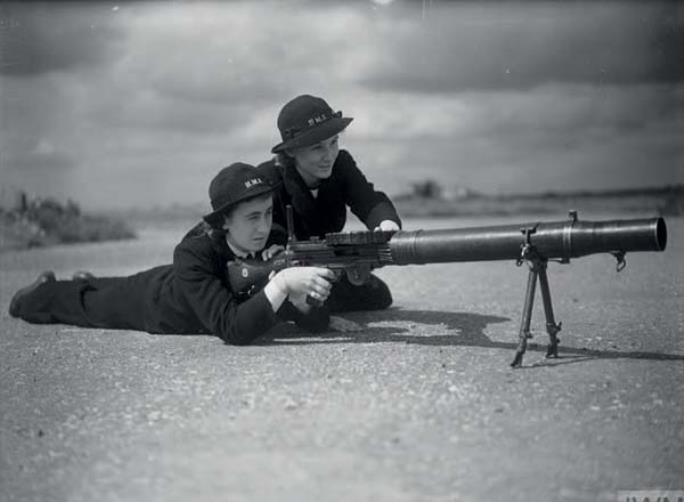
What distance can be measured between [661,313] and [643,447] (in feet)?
12.1

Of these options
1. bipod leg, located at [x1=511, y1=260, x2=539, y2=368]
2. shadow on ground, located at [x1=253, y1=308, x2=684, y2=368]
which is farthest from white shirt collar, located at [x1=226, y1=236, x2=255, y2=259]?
bipod leg, located at [x1=511, y1=260, x2=539, y2=368]

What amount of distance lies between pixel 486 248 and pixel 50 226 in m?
16.8

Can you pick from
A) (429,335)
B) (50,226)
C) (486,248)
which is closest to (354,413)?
(486,248)

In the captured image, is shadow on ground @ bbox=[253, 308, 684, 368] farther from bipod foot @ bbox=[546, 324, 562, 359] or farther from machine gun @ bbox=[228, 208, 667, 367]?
machine gun @ bbox=[228, 208, 667, 367]

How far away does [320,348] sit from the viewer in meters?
5.75

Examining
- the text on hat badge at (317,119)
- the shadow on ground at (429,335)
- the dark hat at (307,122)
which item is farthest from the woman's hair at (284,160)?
the shadow on ground at (429,335)

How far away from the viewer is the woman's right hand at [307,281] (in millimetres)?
5457

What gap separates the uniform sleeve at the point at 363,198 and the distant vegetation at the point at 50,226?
37.9 ft

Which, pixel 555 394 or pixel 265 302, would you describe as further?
pixel 265 302

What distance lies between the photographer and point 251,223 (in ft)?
20.0

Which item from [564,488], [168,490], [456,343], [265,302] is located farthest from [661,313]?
[168,490]

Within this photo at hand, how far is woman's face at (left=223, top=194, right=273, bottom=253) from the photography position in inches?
239

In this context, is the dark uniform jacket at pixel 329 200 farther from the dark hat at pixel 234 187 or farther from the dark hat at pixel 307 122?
the dark hat at pixel 234 187

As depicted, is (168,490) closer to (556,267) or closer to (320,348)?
(320,348)
